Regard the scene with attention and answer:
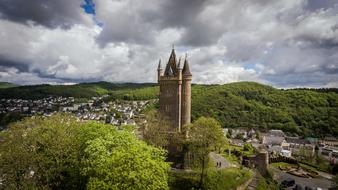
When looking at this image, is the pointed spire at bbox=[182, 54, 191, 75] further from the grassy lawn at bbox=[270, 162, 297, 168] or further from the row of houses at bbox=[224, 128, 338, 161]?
the row of houses at bbox=[224, 128, 338, 161]

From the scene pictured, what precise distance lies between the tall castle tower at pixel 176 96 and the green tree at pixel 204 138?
6500 mm

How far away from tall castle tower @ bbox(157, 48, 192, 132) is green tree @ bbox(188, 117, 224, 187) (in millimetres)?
6500

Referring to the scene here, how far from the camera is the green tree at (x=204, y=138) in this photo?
36844 millimetres

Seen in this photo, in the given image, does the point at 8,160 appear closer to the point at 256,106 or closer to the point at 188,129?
the point at 188,129

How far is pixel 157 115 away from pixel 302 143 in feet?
299

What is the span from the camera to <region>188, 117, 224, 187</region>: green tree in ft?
121

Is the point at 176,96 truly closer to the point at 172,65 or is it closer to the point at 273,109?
the point at 172,65

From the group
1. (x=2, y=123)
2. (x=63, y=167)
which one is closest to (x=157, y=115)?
(x=63, y=167)

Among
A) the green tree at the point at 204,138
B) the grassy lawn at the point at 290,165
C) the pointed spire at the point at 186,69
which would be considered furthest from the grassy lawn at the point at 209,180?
the grassy lawn at the point at 290,165

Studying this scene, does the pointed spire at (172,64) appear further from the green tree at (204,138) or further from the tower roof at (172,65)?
the green tree at (204,138)

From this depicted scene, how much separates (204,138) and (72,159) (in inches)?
729

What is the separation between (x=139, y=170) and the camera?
21531mm

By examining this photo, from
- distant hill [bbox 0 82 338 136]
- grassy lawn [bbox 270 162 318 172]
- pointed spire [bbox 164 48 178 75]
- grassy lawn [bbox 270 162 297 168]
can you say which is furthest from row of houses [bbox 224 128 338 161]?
pointed spire [bbox 164 48 178 75]

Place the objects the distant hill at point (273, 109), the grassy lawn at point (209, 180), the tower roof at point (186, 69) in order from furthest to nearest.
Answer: the distant hill at point (273, 109), the tower roof at point (186, 69), the grassy lawn at point (209, 180)
